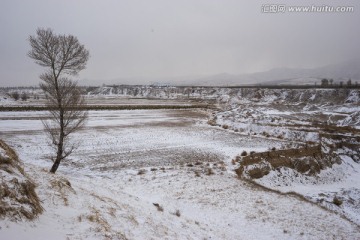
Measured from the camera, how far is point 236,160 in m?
23.2

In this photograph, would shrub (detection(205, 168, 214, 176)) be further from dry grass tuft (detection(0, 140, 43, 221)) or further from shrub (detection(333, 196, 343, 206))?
dry grass tuft (detection(0, 140, 43, 221))

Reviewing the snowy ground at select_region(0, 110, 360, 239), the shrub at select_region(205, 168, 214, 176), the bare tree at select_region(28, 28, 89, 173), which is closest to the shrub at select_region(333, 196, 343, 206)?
the snowy ground at select_region(0, 110, 360, 239)

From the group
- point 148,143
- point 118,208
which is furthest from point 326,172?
point 118,208

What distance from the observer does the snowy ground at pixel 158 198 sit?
866cm

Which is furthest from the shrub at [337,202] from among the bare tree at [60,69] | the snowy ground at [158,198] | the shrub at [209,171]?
the bare tree at [60,69]

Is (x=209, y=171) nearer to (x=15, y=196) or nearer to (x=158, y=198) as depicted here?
(x=158, y=198)

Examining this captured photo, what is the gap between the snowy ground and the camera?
8.66m

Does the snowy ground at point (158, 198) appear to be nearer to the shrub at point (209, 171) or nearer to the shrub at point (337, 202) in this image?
the shrub at point (209, 171)

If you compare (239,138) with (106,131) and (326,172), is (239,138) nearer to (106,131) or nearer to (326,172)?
(326,172)

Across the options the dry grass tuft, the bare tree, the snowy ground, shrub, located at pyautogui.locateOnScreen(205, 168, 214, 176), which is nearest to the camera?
the dry grass tuft

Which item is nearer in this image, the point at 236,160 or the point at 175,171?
the point at 175,171

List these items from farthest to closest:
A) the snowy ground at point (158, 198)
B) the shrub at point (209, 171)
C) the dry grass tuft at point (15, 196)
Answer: the shrub at point (209, 171)
the snowy ground at point (158, 198)
the dry grass tuft at point (15, 196)

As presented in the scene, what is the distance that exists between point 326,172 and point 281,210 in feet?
36.2

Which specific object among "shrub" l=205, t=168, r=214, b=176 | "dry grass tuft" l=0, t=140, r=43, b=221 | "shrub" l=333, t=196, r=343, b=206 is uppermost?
"dry grass tuft" l=0, t=140, r=43, b=221
